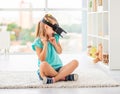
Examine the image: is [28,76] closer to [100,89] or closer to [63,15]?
[100,89]

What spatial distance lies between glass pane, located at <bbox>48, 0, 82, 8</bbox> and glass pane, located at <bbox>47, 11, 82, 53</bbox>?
0.46 feet

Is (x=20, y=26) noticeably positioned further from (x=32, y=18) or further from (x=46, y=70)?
(x=46, y=70)

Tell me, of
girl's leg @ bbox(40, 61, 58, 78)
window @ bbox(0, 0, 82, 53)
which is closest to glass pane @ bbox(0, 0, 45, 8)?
window @ bbox(0, 0, 82, 53)

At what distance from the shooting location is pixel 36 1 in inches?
244

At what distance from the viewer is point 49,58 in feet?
9.82

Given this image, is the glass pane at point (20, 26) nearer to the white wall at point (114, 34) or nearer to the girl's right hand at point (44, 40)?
the white wall at point (114, 34)

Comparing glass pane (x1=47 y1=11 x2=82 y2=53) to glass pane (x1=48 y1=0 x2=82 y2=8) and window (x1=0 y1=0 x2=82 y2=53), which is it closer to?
window (x1=0 y1=0 x2=82 y2=53)

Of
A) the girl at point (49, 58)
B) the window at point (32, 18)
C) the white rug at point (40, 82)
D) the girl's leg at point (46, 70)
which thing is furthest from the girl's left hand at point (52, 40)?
the window at point (32, 18)

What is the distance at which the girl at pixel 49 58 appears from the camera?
2.85m

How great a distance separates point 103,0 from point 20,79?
168 centimetres

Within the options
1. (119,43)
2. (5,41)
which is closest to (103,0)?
(119,43)

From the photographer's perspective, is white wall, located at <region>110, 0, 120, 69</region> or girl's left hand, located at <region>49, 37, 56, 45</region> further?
white wall, located at <region>110, 0, 120, 69</region>

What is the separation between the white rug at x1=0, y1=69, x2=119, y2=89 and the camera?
2684mm

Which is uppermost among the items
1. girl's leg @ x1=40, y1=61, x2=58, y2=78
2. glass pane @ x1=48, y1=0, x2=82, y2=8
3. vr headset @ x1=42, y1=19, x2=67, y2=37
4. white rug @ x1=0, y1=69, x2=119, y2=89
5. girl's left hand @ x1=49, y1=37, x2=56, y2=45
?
glass pane @ x1=48, y1=0, x2=82, y2=8
